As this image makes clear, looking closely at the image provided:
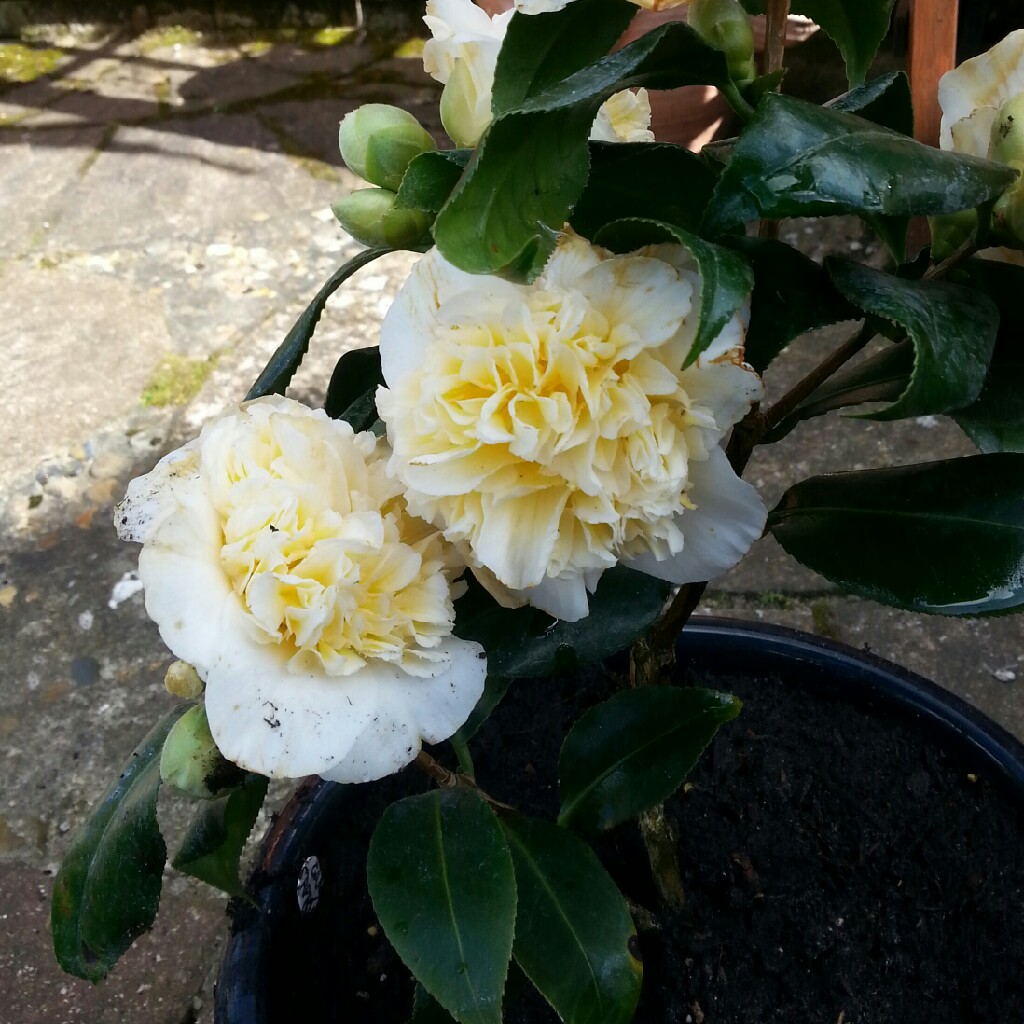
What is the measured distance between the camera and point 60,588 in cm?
147

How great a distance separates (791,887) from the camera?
83 cm

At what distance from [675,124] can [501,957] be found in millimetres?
1523

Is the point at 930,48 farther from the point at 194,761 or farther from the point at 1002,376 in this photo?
the point at 194,761

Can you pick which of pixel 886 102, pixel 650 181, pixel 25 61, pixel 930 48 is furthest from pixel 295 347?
pixel 25 61

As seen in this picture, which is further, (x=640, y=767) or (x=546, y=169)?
(x=640, y=767)

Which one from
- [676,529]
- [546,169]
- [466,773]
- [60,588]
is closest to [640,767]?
[466,773]

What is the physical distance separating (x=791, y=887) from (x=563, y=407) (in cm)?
61

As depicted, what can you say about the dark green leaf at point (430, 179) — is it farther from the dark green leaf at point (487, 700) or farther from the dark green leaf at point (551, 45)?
the dark green leaf at point (487, 700)

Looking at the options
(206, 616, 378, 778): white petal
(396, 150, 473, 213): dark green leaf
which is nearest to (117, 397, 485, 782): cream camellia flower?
(206, 616, 378, 778): white petal

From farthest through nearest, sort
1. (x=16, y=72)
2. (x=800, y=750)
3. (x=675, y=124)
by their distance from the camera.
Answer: (x=16, y=72), (x=675, y=124), (x=800, y=750)

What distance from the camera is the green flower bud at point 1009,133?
39 cm

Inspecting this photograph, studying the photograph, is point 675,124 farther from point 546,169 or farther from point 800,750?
point 546,169

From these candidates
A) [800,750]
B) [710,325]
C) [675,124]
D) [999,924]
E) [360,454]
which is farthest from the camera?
[675,124]

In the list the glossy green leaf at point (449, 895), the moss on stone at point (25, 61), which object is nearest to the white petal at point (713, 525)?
the glossy green leaf at point (449, 895)
